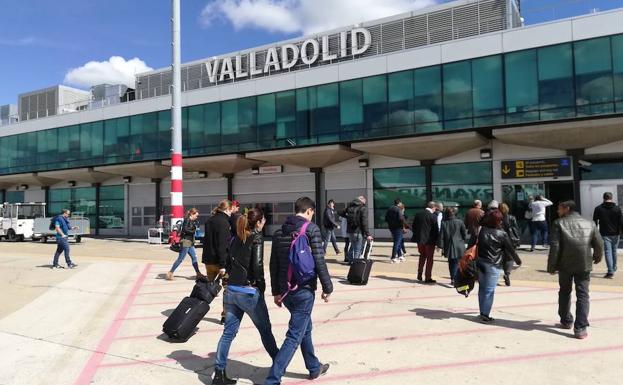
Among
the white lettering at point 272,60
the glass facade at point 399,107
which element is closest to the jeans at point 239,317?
the glass facade at point 399,107

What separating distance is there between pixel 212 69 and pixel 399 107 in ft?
44.5

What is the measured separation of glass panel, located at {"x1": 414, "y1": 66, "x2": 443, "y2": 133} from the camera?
2083cm

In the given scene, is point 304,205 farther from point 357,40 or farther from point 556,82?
point 357,40

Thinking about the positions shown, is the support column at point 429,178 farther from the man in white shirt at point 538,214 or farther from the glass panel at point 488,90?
the man in white shirt at point 538,214

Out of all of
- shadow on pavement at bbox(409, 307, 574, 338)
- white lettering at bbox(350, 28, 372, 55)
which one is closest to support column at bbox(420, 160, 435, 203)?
white lettering at bbox(350, 28, 372, 55)

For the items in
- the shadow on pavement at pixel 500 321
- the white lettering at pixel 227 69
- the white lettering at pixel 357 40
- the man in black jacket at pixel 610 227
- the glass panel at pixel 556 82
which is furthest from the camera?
the white lettering at pixel 227 69

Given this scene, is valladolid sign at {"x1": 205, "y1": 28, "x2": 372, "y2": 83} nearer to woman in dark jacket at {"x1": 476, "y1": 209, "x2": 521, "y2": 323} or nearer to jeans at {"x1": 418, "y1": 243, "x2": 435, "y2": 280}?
jeans at {"x1": 418, "y1": 243, "x2": 435, "y2": 280}

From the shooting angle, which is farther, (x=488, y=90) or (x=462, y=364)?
(x=488, y=90)

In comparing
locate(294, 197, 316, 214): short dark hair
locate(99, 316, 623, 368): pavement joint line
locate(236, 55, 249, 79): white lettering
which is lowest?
locate(99, 316, 623, 368): pavement joint line

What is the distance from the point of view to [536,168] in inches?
754

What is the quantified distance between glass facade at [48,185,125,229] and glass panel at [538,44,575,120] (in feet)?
87.2

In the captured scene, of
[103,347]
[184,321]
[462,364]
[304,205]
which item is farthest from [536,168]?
[103,347]

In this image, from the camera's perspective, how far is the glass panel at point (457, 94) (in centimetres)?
2017

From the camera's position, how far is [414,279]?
10375mm
